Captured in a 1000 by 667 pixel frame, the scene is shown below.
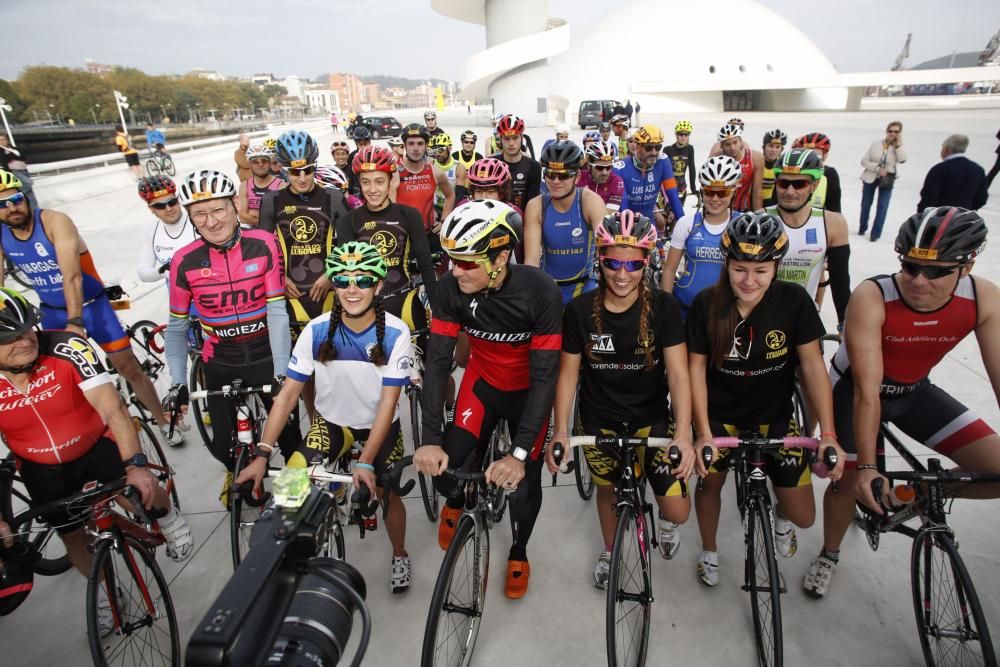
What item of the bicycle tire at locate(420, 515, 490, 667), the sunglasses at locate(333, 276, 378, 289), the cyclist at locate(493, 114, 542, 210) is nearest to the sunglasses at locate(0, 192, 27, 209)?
the sunglasses at locate(333, 276, 378, 289)

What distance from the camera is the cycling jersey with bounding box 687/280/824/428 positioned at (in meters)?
2.83

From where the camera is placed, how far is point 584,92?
5984 centimetres

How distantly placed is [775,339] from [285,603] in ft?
8.60

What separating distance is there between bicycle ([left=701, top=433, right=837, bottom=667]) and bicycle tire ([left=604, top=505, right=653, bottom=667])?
0.54 meters

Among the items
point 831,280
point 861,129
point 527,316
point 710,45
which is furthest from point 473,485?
point 710,45

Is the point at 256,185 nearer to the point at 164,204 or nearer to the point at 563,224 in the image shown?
the point at 164,204

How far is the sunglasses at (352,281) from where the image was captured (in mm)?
2949

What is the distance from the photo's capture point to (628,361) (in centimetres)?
294

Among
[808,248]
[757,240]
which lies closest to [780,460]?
[757,240]

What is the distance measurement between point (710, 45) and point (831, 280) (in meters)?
70.7

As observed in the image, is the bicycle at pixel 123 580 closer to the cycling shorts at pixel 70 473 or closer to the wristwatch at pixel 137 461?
the wristwatch at pixel 137 461

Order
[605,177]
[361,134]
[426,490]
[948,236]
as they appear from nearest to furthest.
Result: [948,236], [426,490], [605,177], [361,134]

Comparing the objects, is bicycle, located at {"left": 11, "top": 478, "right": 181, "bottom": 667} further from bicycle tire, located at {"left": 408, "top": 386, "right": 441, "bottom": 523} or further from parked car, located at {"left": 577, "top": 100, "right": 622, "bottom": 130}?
parked car, located at {"left": 577, "top": 100, "right": 622, "bottom": 130}

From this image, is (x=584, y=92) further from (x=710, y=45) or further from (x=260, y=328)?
(x=260, y=328)
